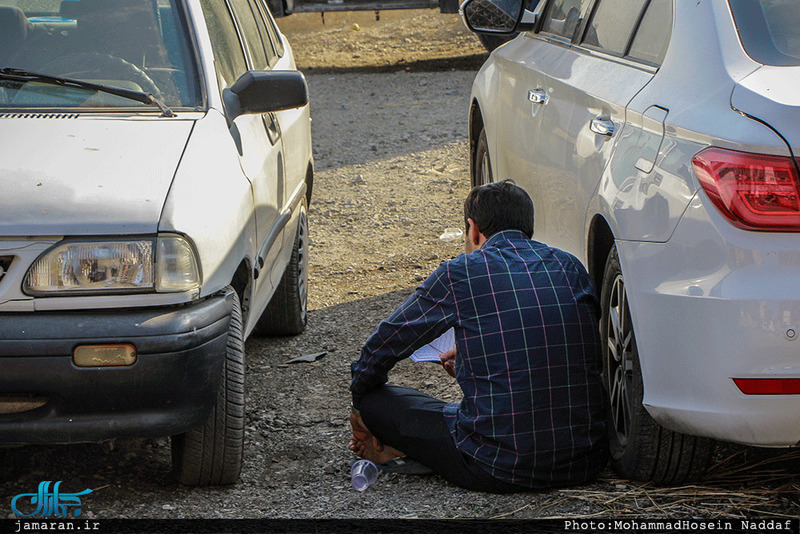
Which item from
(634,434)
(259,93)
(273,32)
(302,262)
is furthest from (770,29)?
(273,32)

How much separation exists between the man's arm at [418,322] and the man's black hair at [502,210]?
22cm

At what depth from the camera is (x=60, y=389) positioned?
2596mm

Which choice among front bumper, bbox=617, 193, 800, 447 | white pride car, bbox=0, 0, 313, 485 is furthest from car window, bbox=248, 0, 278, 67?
front bumper, bbox=617, 193, 800, 447

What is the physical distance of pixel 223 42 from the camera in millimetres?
3871

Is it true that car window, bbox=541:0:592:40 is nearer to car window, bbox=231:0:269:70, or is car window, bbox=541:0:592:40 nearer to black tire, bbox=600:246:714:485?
car window, bbox=231:0:269:70

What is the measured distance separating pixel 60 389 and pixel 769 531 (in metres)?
1.94

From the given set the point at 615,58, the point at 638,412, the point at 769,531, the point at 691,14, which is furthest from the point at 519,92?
the point at 769,531

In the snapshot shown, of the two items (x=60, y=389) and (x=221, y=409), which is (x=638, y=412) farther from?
(x=60, y=389)

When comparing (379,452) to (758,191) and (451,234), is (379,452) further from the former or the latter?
(451,234)

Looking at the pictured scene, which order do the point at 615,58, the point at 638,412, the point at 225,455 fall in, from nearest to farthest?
1. the point at 638,412
2. the point at 225,455
3. the point at 615,58

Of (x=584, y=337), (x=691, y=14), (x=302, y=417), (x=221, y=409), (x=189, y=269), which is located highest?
(x=691, y=14)

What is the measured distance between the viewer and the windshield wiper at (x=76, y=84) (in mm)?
3363

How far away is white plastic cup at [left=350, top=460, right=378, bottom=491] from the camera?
316cm

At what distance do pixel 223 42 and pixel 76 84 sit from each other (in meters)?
0.69
